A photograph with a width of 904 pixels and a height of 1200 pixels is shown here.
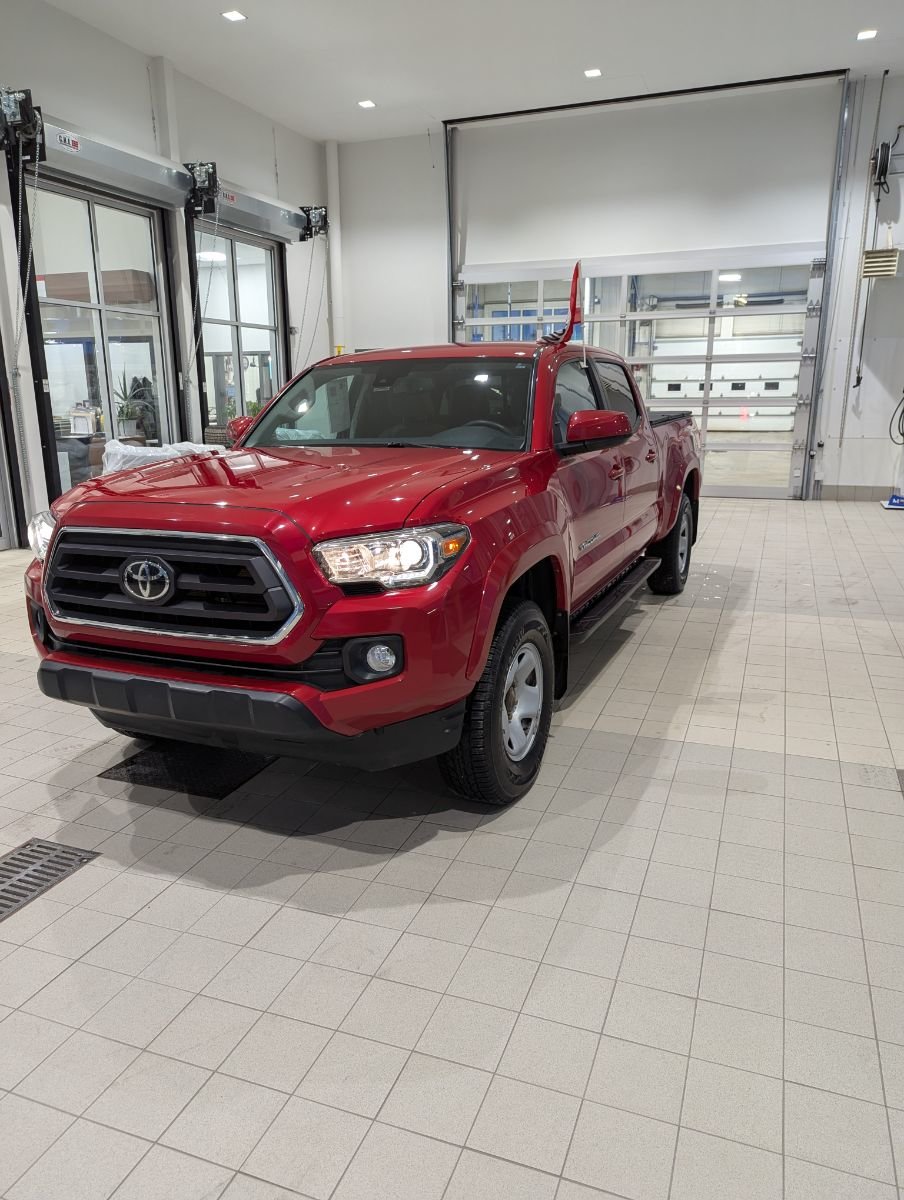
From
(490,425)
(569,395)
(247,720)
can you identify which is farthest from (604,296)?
(247,720)

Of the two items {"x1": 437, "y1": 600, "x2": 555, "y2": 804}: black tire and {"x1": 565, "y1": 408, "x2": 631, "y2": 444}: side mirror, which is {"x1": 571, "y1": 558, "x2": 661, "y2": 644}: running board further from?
{"x1": 565, "y1": 408, "x2": 631, "y2": 444}: side mirror

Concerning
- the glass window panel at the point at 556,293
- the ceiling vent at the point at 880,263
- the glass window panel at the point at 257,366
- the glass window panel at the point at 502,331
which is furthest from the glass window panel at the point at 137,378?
the ceiling vent at the point at 880,263

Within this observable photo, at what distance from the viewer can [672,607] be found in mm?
5996

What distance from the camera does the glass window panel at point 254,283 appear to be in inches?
457

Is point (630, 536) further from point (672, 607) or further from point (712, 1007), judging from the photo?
point (712, 1007)

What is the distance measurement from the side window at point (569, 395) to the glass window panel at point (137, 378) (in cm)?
664

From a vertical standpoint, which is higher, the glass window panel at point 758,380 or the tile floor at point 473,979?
the glass window panel at point 758,380

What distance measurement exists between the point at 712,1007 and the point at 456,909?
76 centimetres

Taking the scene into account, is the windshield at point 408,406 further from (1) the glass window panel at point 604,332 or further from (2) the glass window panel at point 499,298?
(2) the glass window panel at point 499,298

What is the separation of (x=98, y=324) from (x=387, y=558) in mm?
8194

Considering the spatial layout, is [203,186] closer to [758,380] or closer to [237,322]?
[237,322]

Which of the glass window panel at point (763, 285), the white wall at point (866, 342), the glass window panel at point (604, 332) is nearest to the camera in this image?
the white wall at point (866, 342)

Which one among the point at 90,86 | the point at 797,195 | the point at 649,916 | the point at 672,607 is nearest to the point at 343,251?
the point at 90,86

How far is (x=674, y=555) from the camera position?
6105 millimetres
